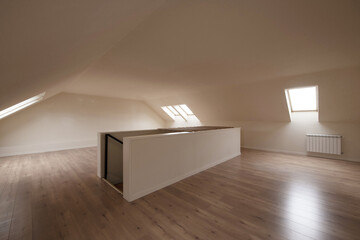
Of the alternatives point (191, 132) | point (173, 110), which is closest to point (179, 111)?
point (173, 110)

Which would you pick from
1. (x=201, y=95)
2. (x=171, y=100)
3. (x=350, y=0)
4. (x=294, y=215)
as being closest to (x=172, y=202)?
(x=294, y=215)

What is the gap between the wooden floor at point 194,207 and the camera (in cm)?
163

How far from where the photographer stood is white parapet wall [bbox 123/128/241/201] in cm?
228

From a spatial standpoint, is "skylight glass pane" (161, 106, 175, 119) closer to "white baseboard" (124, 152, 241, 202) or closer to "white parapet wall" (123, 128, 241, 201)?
"white parapet wall" (123, 128, 241, 201)

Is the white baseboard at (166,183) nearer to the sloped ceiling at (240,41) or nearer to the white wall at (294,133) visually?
the sloped ceiling at (240,41)

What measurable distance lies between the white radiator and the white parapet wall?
123 inches

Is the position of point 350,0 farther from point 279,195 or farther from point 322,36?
point 279,195

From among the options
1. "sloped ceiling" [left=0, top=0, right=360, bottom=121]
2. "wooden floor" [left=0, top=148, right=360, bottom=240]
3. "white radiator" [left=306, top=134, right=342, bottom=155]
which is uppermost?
"sloped ceiling" [left=0, top=0, right=360, bottom=121]

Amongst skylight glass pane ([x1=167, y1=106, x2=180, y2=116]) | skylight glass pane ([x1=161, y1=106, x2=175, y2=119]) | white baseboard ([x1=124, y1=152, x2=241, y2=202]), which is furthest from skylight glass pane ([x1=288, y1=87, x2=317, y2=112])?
skylight glass pane ([x1=161, y1=106, x2=175, y2=119])

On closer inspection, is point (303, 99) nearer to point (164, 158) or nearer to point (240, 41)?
point (240, 41)

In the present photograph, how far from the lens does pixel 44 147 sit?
551cm

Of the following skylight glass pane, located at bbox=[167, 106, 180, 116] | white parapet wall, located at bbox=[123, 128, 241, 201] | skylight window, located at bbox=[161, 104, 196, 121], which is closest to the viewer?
white parapet wall, located at bbox=[123, 128, 241, 201]

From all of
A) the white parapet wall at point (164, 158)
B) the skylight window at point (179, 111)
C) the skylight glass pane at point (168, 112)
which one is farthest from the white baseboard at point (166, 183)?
the skylight glass pane at point (168, 112)

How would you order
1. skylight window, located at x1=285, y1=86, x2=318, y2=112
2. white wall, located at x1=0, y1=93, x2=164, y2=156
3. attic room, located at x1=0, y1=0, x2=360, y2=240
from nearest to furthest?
attic room, located at x1=0, y1=0, x2=360, y2=240 < skylight window, located at x1=285, y1=86, x2=318, y2=112 < white wall, located at x1=0, y1=93, x2=164, y2=156
